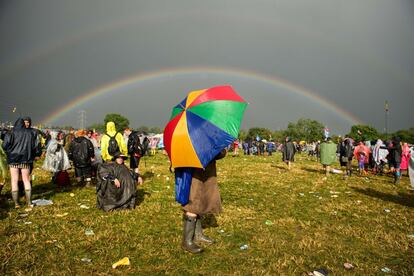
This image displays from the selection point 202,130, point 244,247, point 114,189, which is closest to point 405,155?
point 244,247

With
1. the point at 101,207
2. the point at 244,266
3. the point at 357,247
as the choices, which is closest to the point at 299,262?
the point at 244,266

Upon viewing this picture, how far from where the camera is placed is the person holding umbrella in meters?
4.44

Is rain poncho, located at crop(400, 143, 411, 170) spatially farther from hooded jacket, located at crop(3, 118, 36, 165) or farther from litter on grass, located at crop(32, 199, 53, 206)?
hooded jacket, located at crop(3, 118, 36, 165)

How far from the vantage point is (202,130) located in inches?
175

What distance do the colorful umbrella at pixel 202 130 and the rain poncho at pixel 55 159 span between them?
7752 millimetres

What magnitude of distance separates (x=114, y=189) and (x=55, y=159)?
4.52 metres

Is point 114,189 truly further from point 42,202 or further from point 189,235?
point 189,235

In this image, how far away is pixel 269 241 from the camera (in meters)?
5.69

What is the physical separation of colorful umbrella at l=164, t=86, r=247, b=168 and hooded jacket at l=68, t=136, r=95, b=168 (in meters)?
7.06

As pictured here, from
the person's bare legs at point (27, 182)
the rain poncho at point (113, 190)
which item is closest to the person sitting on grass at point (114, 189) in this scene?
the rain poncho at point (113, 190)

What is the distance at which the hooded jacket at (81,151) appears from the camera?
10602 millimetres

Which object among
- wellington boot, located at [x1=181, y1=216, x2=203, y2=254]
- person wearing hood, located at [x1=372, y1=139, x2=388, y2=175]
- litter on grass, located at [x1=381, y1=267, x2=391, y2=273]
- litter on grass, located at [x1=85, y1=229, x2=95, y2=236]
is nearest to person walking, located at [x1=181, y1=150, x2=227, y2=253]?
wellington boot, located at [x1=181, y1=216, x2=203, y2=254]

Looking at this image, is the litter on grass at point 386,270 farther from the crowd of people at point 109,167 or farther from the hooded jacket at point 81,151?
the hooded jacket at point 81,151

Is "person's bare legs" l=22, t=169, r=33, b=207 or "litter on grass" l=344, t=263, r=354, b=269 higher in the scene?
"person's bare legs" l=22, t=169, r=33, b=207
